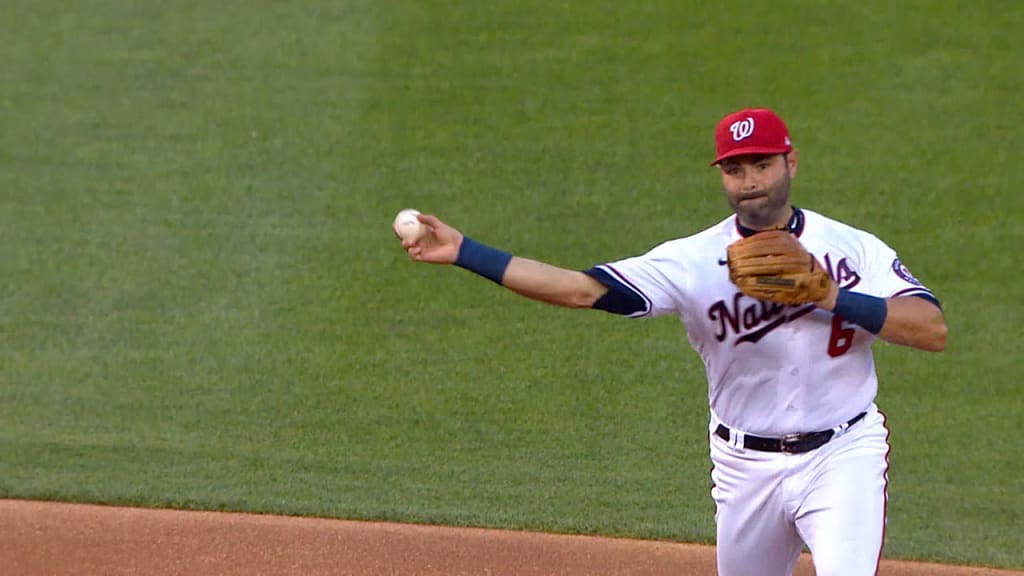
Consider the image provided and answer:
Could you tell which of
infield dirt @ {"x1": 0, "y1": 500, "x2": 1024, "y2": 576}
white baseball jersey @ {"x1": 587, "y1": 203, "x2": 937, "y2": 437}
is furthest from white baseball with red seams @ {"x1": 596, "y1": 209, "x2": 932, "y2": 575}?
infield dirt @ {"x1": 0, "y1": 500, "x2": 1024, "y2": 576}

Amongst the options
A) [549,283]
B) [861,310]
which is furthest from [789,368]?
[549,283]

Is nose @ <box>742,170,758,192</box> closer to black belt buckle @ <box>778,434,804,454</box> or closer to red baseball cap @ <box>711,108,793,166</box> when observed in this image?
red baseball cap @ <box>711,108,793,166</box>

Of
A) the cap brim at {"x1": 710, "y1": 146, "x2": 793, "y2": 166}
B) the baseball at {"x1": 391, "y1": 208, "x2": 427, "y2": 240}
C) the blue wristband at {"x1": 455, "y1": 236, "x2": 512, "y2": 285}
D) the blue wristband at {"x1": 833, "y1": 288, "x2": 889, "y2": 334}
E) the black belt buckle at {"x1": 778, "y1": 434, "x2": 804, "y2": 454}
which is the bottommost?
the black belt buckle at {"x1": 778, "y1": 434, "x2": 804, "y2": 454}

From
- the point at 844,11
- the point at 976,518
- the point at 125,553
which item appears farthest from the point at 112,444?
the point at 844,11

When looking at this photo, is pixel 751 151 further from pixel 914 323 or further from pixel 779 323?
pixel 914 323

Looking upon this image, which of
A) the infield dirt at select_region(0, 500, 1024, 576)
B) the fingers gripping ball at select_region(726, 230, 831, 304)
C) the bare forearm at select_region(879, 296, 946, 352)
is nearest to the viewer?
the fingers gripping ball at select_region(726, 230, 831, 304)

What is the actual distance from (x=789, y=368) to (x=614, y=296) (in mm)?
538

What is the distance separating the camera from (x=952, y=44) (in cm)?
997

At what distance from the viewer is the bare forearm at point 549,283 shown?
12.4 ft

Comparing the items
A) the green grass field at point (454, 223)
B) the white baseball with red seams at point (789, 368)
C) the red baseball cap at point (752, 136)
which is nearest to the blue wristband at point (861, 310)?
the white baseball with red seams at point (789, 368)

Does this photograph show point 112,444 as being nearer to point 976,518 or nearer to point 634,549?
point 634,549

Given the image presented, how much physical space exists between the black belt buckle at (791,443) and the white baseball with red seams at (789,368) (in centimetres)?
1

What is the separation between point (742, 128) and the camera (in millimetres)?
3799

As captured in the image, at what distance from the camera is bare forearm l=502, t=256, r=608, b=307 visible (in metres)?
3.77
